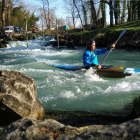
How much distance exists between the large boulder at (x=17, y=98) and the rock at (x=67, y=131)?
0.43 m

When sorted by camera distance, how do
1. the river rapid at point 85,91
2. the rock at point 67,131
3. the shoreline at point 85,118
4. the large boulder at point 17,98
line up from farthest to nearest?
the river rapid at point 85,91 → the shoreline at point 85,118 → the large boulder at point 17,98 → the rock at point 67,131

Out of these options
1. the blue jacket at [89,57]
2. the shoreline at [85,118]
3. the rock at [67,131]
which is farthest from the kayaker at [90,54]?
the rock at [67,131]

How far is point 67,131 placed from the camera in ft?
5.01

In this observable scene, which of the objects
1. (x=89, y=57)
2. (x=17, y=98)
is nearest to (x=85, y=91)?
(x=89, y=57)

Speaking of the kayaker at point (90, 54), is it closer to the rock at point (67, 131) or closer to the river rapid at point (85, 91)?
the river rapid at point (85, 91)

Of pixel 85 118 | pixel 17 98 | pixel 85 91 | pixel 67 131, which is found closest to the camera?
pixel 67 131

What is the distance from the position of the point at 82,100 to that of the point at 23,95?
1.48 m

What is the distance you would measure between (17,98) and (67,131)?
1015 mm

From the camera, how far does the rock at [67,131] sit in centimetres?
131

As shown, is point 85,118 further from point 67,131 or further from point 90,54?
point 90,54

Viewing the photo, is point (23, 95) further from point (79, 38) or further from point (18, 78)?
point (79, 38)

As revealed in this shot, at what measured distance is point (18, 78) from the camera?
255 cm

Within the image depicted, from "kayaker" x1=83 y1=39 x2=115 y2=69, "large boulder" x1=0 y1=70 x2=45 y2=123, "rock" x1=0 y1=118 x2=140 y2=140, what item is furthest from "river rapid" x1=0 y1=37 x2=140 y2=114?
"rock" x1=0 y1=118 x2=140 y2=140

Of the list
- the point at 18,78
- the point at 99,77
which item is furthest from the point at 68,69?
the point at 18,78
